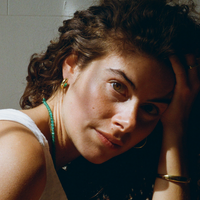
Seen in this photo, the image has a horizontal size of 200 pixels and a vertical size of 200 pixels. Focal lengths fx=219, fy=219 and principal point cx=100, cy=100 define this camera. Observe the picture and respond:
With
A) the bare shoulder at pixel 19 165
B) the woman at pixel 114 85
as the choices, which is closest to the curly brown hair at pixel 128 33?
the woman at pixel 114 85

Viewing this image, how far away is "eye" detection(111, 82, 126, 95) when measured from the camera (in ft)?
3.13

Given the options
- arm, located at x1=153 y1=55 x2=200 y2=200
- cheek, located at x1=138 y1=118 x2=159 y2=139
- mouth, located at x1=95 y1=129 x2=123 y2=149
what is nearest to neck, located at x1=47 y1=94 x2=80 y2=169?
mouth, located at x1=95 y1=129 x2=123 y2=149

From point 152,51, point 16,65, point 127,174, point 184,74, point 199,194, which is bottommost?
point 127,174

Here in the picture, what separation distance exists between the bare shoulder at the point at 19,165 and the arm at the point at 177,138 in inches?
27.5

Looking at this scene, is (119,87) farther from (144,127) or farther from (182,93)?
(182,93)

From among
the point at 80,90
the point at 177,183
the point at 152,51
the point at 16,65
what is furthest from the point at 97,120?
the point at 16,65

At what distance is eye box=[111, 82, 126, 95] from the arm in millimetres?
311

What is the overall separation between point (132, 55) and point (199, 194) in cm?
89

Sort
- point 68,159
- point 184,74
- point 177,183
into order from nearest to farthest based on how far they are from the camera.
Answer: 1. point 184,74
2. point 177,183
3. point 68,159

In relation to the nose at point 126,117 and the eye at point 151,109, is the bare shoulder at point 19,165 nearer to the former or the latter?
the nose at point 126,117

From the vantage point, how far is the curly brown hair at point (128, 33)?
0.98 meters

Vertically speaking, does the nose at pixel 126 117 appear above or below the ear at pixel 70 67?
below

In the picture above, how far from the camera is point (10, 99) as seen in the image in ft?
5.56

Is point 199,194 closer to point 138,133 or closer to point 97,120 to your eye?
point 138,133
